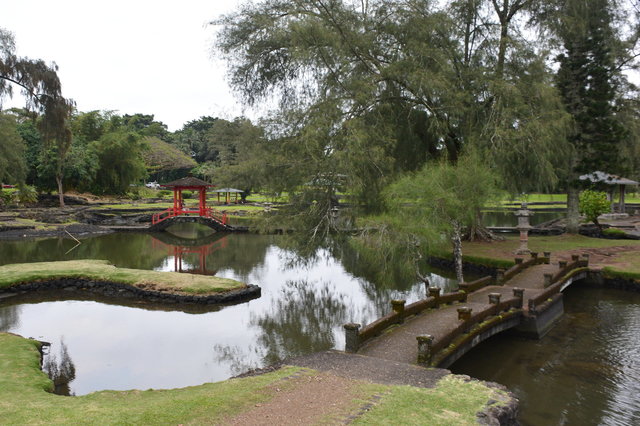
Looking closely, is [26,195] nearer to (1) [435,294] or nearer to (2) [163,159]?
(2) [163,159]

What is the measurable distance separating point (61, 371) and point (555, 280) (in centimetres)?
1472

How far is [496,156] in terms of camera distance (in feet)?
61.5

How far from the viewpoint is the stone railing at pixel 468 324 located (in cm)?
840

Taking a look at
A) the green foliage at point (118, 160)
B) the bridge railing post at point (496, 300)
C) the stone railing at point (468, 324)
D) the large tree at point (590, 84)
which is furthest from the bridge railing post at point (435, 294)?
the green foliage at point (118, 160)

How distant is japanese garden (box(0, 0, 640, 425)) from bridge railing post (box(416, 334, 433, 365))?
0.10 metres

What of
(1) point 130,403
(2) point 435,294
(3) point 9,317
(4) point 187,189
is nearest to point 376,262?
(2) point 435,294

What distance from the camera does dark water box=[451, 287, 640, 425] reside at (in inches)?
325

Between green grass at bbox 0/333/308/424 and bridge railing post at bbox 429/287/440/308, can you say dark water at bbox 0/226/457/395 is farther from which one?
bridge railing post at bbox 429/287/440/308

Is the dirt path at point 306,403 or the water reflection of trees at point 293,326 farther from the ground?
the dirt path at point 306,403

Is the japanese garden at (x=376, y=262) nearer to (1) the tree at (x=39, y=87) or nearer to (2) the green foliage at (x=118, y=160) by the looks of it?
(1) the tree at (x=39, y=87)

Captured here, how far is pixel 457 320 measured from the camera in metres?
10.8

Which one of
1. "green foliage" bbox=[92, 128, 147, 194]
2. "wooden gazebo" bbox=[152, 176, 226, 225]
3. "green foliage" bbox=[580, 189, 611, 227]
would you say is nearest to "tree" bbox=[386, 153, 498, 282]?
"green foliage" bbox=[580, 189, 611, 227]

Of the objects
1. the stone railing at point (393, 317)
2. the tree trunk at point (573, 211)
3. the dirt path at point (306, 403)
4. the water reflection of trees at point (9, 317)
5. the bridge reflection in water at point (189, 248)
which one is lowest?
the water reflection of trees at point (9, 317)

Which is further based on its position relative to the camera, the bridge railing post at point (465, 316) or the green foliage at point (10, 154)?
the green foliage at point (10, 154)
